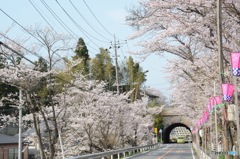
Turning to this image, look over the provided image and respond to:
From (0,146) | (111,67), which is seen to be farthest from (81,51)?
(0,146)

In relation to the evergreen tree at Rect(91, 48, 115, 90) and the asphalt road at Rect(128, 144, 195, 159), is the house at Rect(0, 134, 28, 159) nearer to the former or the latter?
the asphalt road at Rect(128, 144, 195, 159)

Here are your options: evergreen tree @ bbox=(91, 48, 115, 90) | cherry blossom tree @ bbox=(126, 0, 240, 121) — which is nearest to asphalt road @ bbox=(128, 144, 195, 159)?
cherry blossom tree @ bbox=(126, 0, 240, 121)

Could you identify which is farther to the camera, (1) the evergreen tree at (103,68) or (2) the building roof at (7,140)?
(1) the evergreen tree at (103,68)

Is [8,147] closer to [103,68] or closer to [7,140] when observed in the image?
[7,140]

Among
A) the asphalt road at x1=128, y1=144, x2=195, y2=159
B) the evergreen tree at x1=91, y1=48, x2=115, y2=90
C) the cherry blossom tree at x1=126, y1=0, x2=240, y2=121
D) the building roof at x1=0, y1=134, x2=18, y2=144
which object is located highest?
the evergreen tree at x1=91, y1=48, x2=115, y2=90

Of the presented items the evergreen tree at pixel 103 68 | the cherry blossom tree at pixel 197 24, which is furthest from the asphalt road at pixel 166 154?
the evergreen tree at pixel 103 68

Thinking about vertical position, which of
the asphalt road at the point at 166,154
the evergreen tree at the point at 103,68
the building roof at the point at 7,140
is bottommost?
the asphalt road at the point at 166,154

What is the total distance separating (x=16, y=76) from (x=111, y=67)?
3959 cm

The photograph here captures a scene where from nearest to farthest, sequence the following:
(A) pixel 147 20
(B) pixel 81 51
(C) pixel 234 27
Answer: (C) pixel 234 27 < (A) pixel 147 20 < (B) pixel 81 51

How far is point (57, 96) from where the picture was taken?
32.2m

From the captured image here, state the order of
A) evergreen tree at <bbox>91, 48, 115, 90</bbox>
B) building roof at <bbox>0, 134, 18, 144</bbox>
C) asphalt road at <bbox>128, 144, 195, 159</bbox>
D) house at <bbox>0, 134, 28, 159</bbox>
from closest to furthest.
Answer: asphalt road at <bbox>128, 144, 195, 159</bbox>, house at <bbox>0, 134, 28, 159</bbox>, building roof at <bbox>0, 134, 18, 144</bbox>, evergreen tree at <bbox>91, 48, 115, 90</bbox>

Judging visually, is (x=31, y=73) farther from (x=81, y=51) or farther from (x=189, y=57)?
(x=81, y=51)

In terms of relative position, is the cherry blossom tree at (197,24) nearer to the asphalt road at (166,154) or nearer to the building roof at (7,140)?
the asphalt road at (166,154)

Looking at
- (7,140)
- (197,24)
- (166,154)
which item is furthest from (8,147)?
(197,24)
